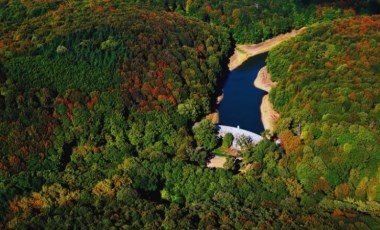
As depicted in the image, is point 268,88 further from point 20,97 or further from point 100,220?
point 100,220

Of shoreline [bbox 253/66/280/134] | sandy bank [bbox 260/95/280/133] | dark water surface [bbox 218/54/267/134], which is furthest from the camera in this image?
dark water surface [bbox 218/54/267/134]

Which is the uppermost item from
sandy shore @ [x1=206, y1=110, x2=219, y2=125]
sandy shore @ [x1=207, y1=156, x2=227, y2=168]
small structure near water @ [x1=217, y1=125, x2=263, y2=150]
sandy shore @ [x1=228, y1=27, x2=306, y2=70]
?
small structure near water @ [x1=217, y1=125, x2=263, y2=150]

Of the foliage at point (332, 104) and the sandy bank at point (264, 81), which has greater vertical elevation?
the foliage at point (332, 104)

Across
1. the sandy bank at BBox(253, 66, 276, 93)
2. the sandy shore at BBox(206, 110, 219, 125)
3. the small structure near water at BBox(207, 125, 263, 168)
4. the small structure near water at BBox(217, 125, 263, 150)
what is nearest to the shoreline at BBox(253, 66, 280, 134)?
the sandy bank at BBox(253, 66, 276, 93)

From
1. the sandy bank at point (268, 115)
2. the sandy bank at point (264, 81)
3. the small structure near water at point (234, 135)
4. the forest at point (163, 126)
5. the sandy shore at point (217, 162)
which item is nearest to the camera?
the forest at point (163, 126)

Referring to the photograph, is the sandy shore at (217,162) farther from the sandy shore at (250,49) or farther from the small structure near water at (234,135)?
the sandy shore at (250,49)

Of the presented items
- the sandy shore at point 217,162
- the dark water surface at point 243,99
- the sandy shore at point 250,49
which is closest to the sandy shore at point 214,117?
the dark water surface at point 243,99

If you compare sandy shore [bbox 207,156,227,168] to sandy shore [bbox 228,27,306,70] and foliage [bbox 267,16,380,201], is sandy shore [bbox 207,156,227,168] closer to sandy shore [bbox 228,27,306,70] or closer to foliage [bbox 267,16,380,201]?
foliage [bbox 267,16,380,201]
